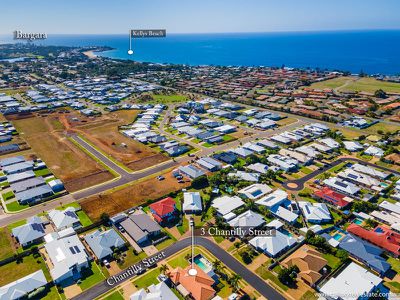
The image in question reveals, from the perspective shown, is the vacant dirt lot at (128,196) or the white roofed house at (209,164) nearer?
the vacant dirt lot at (128,196)

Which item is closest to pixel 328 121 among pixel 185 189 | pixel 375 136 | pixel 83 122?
pixel 375 136

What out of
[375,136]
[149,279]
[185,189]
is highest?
[375,136]

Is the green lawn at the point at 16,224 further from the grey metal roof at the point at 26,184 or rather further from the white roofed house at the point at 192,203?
the white roofed house at the point at 192,203

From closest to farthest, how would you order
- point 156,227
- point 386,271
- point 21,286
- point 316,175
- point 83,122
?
point 21,286 → point 386,271 → point 156,227 → point 316,175 → point 83,122

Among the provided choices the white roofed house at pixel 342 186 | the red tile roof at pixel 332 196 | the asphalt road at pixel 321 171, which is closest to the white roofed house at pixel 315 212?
the red tile roof at pixel 332 196

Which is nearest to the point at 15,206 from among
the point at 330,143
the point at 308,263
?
the point at 308,263

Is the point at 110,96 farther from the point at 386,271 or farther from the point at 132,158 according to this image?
the point at 386,271
